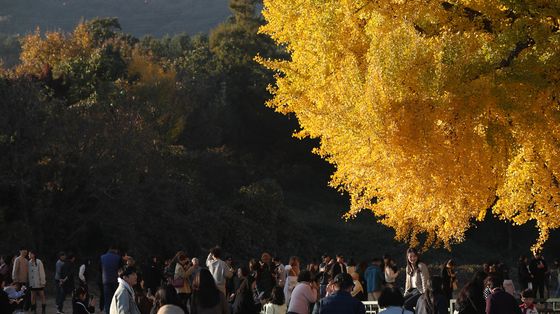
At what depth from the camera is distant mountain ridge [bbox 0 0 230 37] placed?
138m

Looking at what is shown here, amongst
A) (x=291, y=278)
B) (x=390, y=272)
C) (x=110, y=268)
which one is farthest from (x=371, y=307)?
(x=110, y=268)

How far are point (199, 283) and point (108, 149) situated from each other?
24.6 metres

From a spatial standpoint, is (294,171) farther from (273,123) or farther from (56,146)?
(56,146)

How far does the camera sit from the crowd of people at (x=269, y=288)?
11398 millimetres

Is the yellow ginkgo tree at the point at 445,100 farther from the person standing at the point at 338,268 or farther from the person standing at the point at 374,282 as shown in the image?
the person standing at the point at 338,268

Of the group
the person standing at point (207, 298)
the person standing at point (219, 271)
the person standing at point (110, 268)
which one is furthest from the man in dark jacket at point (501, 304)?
the person standing at point (110, 268)

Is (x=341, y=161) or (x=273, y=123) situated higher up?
(x=273, y=123)

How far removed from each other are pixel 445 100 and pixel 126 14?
136698mm

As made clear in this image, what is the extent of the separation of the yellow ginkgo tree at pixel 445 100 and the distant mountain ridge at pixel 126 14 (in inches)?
4645

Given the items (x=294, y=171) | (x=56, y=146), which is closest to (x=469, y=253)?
(x=294, y=171)

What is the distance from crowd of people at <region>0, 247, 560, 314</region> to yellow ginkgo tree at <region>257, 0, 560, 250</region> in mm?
1632

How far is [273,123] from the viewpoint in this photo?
5500 centimetres

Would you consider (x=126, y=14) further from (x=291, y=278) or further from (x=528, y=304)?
(x=528, y=304)

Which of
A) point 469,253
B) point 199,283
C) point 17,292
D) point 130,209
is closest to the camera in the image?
point 199,283
